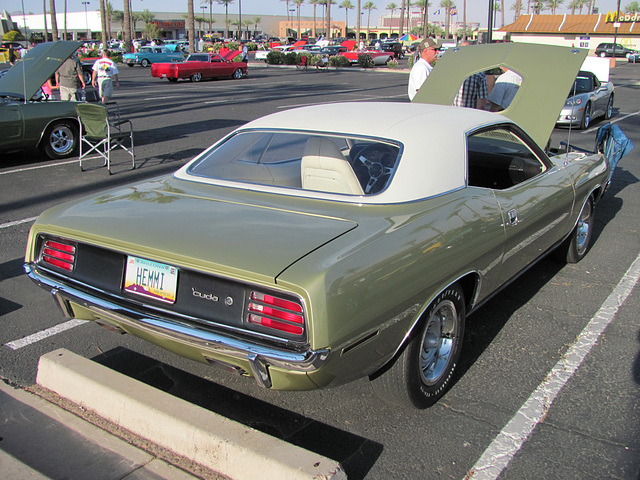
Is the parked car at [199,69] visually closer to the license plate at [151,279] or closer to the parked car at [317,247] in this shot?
the parked car at [317,247]

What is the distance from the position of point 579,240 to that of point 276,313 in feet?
12.2

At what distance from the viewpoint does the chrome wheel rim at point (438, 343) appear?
307cm

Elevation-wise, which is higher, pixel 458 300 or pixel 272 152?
pixel 272 152

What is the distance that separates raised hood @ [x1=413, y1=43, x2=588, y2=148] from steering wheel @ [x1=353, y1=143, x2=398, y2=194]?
2.49m

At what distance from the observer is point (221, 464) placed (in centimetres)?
252

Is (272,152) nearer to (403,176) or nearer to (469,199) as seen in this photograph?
(403,176)

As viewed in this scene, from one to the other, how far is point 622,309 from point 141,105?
51.4 feet

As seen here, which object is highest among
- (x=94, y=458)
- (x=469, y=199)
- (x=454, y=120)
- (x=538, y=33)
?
(x=538, y=33)

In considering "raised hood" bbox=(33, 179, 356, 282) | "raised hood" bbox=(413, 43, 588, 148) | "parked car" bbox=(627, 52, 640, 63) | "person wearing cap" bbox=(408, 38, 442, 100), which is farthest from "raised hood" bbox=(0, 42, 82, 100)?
"parked car" bbox=(627, 52, 640, 63)

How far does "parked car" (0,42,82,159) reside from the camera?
8.84m

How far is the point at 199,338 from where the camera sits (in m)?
2.48

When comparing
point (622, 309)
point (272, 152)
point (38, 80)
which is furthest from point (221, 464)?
point (38, 80)

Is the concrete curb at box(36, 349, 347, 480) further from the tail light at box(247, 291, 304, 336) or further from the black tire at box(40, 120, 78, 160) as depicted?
the black tire at box(40, 120, 78, 160)

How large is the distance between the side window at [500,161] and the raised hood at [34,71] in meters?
6.95
